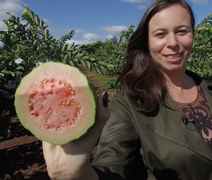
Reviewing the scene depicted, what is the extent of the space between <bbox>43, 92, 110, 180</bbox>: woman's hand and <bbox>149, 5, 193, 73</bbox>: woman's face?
723 mm

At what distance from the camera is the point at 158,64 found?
1482mm

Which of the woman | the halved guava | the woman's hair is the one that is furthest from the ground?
the halved guava

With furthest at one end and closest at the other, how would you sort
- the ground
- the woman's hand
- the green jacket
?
1. the ground
2. the green jacket
3. the woman's hand

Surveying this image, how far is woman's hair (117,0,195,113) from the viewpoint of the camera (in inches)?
54.2

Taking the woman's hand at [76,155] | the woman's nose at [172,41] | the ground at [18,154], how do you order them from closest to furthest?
the woman's hand at [76,155], the woman's nose at [172,41], the ground at [18,154]

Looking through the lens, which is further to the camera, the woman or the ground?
the ground

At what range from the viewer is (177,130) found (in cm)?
128

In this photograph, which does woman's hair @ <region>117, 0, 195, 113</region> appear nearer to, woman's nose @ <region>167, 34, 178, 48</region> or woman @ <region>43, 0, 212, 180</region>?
woman @ <region>43, 0, 212, 180</region>

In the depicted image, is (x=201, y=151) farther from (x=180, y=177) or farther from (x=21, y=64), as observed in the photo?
(x=21, y=64)

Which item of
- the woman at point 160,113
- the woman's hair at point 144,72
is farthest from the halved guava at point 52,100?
the woman's hair at point 144,72

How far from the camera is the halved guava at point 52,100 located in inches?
31.4

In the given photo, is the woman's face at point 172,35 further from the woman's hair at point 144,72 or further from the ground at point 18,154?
the ground at point 18,154

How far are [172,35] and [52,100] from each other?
0.80 meters

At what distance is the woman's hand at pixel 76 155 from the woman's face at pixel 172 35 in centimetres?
72
